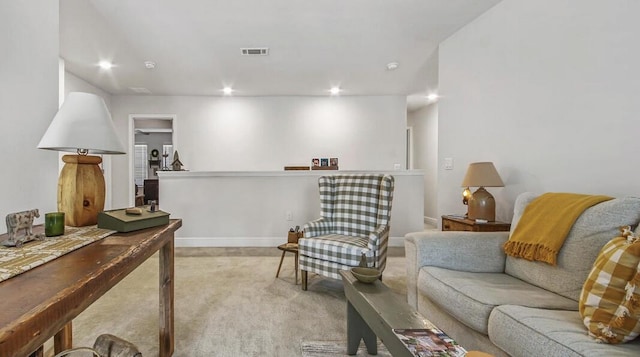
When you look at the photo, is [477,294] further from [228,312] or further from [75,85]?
[75,85]

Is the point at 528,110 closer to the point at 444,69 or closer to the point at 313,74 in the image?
the point at 444,69

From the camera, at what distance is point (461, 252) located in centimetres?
180

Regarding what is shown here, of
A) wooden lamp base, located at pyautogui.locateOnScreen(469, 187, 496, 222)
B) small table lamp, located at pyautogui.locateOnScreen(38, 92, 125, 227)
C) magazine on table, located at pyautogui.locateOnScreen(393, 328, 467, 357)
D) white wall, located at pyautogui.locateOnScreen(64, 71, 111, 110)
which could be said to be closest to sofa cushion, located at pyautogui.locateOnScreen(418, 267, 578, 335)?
magazine on table, located at pyautogui.locateOnScreen(393, 328, 467, 357)

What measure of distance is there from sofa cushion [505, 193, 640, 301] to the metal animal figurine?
228cm

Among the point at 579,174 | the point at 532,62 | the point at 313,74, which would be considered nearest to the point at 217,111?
the point at 313,74

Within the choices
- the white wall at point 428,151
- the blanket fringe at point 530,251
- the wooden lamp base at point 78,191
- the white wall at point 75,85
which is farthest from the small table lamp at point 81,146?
the white wall at point 428,151

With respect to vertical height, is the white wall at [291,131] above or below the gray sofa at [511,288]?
above

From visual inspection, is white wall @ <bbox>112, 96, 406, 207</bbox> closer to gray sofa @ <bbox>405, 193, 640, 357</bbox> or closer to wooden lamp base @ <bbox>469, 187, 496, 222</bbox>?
wooden lamp base @ <bbox>469, 187, 496, 222</bbox>

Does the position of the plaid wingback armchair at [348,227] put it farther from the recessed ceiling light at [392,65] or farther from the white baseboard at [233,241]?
the recessed ceiling light at [392,65]

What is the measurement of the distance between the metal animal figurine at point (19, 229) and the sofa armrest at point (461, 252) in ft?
6.10

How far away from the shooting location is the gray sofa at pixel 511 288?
3.46 ft

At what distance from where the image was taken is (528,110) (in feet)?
7.34

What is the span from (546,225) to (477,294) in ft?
1.95

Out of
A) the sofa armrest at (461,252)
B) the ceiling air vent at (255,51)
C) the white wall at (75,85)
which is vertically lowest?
the sofa armrest at (461,252)
